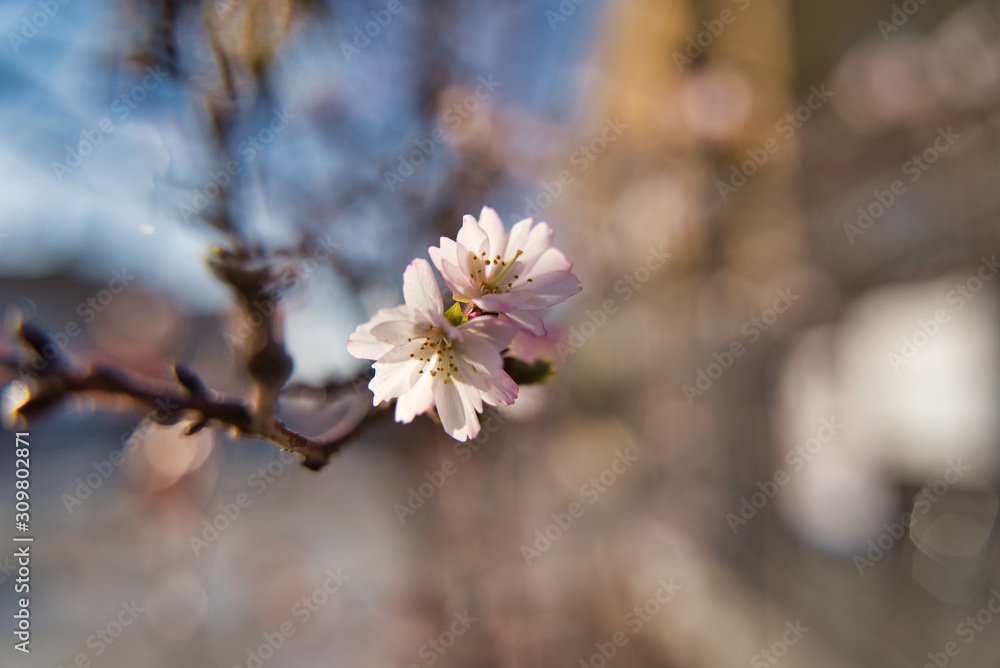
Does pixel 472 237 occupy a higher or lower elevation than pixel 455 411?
higher

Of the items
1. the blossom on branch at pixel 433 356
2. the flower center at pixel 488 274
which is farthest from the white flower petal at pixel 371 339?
the flower center at pixel 488 274

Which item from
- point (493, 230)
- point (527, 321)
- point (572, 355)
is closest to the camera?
point (527, 321)

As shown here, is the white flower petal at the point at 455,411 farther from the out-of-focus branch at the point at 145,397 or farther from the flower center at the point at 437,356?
the out-of-focus branch at the point at 145,397

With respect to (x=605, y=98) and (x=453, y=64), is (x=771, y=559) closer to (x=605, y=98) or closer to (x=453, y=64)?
(x=453, y=64)

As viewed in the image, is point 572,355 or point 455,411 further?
point 572,355

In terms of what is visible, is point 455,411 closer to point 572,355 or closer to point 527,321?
point 527,321

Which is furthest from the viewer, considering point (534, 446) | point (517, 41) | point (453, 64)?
point (534, 446)

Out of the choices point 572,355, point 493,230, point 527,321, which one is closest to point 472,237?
point 493,230

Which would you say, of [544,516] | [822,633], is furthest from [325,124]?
[822,633]
